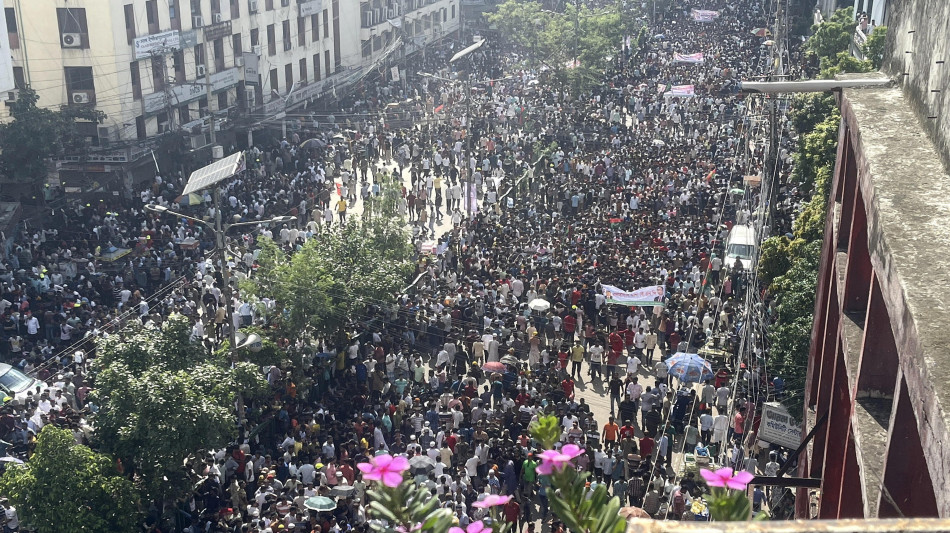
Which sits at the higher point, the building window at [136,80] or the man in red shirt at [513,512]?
the building window at [136,80]

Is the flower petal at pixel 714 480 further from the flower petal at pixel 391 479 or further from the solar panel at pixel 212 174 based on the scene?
the solar panel at pixel 212 174

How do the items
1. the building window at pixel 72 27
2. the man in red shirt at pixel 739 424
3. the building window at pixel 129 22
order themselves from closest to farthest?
the man in red shirt at pixel 739 424, the building window at pixel 72 27, the building window at pixel 129 22

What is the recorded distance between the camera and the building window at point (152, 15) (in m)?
41.5

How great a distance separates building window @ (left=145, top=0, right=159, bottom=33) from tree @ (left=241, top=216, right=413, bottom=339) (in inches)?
787

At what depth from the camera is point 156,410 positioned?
685 inches

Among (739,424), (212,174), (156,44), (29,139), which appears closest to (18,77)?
(29,139)

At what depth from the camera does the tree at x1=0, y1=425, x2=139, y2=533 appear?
631 inches

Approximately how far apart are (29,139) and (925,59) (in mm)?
31610

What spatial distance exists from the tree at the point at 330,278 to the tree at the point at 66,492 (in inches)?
270

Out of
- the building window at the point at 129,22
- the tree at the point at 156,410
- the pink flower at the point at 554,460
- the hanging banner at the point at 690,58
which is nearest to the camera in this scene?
the pink flower at the point at 554,460

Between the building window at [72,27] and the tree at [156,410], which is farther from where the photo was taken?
the building window at [72,27]

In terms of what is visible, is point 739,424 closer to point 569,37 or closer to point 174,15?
point 174,15

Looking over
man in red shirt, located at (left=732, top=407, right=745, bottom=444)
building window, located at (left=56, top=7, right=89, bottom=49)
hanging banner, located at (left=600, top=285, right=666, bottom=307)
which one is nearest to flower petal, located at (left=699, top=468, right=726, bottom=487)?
man in red shirt, located at (left=732, top=407, right=745, bottom=444)

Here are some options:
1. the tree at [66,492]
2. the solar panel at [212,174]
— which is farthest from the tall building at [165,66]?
the tree at [66,492]
